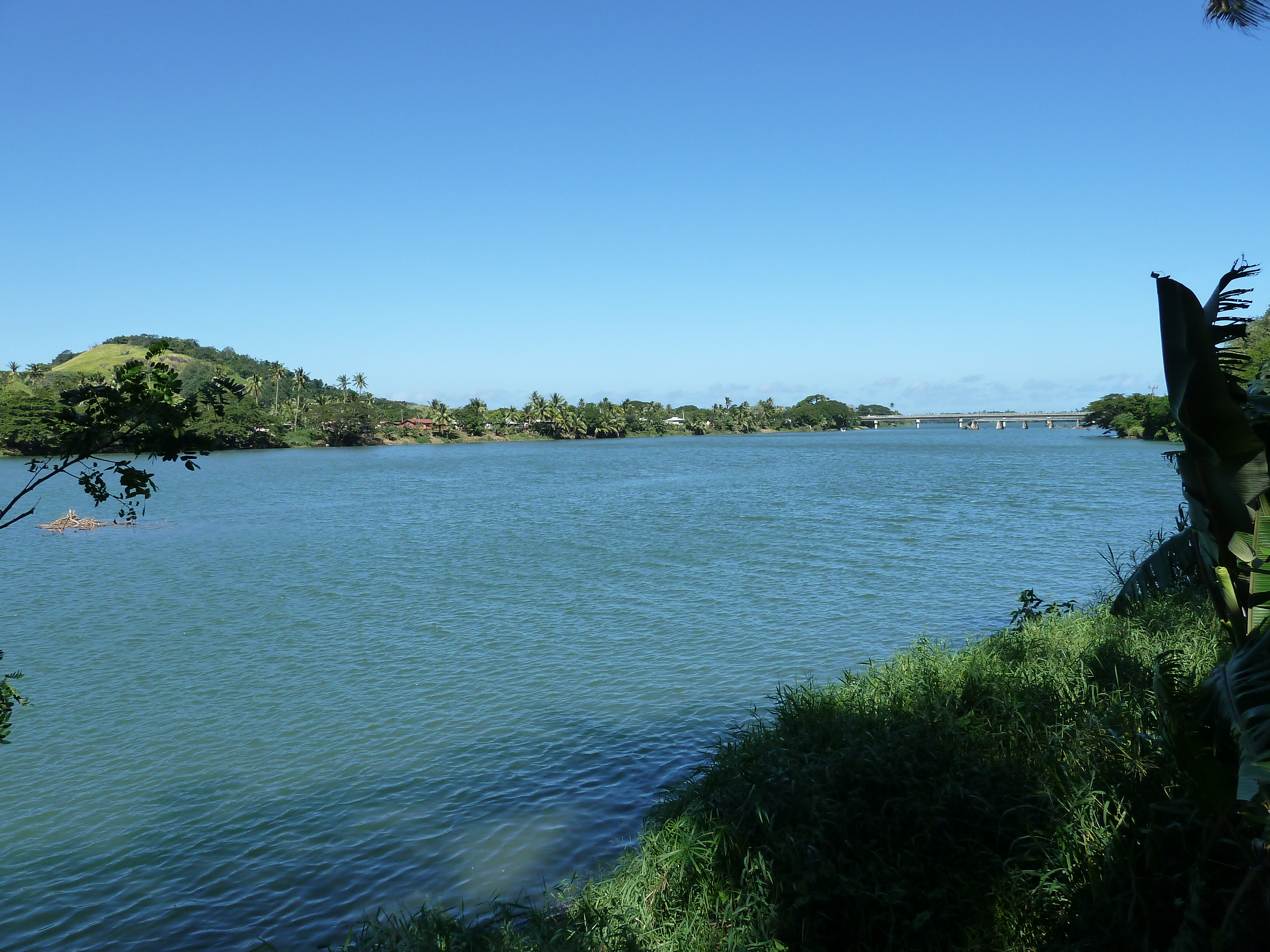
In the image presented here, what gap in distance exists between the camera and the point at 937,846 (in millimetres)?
6465

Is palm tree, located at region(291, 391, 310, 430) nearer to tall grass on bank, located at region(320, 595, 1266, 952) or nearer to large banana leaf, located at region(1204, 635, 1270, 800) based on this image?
tall grass on bank, located at region(320, 595, 1266, 952)

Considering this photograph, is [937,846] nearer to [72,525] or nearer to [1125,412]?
[72,525]

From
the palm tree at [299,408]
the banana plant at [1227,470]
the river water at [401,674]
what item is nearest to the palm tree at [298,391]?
the palm tree at [299,408]

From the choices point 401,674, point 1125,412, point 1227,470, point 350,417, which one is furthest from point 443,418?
point 1227,470

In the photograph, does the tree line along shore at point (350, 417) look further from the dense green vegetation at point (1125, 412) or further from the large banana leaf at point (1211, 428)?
the large banana leaf at point (1211, 428)

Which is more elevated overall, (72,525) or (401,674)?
(72,525)

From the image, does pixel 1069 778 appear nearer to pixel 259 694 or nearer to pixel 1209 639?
pixel 1209 639

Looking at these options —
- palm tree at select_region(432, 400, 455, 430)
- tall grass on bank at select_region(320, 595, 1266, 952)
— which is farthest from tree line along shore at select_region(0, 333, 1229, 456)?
tall grass on bank at select_region(320, 595, 1266, 952)

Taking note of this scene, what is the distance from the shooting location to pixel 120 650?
693 inches

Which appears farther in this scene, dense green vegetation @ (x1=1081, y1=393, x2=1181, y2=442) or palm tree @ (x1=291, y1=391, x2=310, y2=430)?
palm tree @ (x1=291, y1=391, x2=310, y2=430)

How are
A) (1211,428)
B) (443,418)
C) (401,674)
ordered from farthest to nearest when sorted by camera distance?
(443,418) → (401,674) → (1211,428)

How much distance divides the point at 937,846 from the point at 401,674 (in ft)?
36.8

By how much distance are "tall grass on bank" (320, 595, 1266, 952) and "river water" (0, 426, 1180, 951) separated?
180 centimetres

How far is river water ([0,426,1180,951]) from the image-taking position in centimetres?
871
